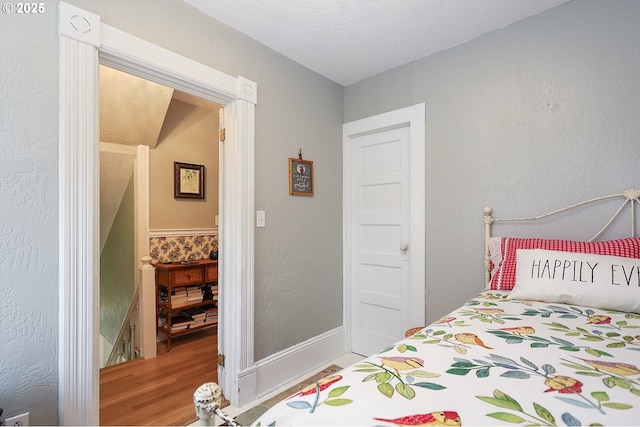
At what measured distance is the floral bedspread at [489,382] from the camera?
2.08ft

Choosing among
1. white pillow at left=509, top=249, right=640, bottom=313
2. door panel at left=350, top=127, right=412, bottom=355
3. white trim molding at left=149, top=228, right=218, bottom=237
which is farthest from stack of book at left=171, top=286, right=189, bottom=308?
white pillow at left=509, top=249, right=640, bottom=313

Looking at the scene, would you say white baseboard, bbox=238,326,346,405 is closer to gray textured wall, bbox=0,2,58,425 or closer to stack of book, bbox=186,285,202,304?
gray textured wall, bbox=0,2,58,425

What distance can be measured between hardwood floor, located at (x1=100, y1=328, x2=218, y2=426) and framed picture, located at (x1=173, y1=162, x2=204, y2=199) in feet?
5.28

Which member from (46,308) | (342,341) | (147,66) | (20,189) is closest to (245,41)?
(147,66)

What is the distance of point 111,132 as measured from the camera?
2.93 meters

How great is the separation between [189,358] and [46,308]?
5.76 ft

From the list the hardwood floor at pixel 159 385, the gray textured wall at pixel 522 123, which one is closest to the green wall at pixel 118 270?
the hardwood floor at pixel 159 385

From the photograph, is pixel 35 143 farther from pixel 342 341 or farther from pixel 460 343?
pixel 342 341

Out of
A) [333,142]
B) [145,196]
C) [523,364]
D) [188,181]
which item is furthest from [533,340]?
[188,181]

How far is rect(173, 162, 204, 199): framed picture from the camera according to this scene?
3.59 meters

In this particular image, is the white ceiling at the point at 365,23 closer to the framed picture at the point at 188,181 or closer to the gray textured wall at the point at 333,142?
the gray textured wall at the point at 333,142

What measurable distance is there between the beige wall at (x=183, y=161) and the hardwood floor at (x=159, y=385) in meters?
1.35

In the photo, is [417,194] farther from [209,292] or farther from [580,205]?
[209,292]

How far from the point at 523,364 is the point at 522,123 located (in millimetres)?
1661
